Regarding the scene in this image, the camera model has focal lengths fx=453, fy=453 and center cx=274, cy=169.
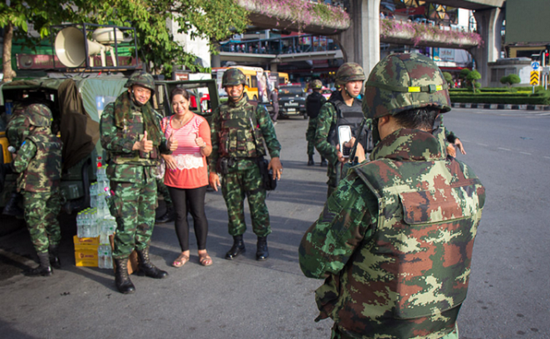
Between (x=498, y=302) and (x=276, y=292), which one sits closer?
(x=498, y=302)

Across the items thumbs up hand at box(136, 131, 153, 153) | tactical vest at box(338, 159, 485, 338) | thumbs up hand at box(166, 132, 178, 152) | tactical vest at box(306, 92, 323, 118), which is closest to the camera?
tactical vest at box(338, 159, 485, 338)

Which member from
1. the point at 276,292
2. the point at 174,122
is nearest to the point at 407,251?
the point at 276,292

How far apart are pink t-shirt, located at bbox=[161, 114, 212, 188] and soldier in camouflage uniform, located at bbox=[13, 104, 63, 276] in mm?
1182

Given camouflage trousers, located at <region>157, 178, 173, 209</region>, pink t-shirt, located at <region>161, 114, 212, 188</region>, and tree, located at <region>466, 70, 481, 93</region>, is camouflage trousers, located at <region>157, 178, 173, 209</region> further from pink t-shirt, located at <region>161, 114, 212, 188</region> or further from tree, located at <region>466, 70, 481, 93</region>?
tree, located at <region>466, 70, 481, 93</region>

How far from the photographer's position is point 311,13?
2448 centimetres

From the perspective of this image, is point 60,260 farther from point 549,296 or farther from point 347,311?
point 549,296

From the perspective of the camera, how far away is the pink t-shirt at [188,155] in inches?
175

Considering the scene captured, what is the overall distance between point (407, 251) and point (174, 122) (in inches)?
135

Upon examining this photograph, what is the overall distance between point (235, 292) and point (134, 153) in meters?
1.53

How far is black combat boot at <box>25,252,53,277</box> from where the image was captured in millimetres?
4488

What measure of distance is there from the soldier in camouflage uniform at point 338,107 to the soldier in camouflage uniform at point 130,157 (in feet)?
4.69

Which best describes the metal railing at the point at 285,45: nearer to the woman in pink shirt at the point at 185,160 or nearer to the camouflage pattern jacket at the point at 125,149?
the woman in pink shirt at the point at 185,160

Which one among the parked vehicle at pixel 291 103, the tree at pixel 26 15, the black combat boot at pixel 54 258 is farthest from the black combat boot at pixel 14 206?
the parked vehicle at pixel 291 103

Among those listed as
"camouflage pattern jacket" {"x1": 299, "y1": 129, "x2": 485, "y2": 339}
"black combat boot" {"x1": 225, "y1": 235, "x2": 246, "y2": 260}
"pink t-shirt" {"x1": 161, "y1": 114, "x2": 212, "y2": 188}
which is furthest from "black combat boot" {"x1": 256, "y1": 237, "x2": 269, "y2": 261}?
"camouflage pattern jacket" {"x1": 299, "y1": 129, "x2": 485, "y2": 339}
